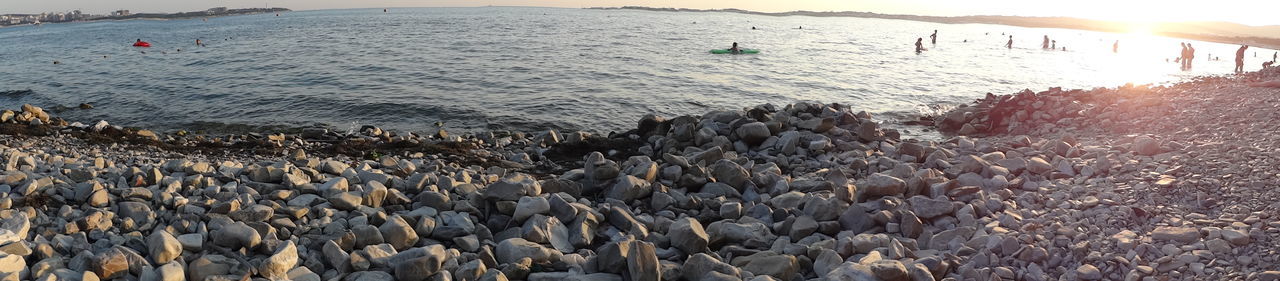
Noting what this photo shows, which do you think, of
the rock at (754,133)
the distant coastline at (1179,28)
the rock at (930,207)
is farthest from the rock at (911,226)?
the distant coastline at (1179,28)

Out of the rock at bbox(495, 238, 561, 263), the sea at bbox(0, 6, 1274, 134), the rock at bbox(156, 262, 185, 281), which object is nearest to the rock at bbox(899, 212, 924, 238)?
the rock at bbox(495, 238, 561, 263)

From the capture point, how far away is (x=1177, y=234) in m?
5.23

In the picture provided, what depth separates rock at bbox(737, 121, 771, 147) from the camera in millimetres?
11164

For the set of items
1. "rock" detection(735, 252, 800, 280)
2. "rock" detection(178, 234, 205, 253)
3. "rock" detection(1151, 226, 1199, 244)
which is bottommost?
"rock" detection(735, 252, 800, 280)

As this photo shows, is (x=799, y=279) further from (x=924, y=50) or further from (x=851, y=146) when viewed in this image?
(x=924, y=50)

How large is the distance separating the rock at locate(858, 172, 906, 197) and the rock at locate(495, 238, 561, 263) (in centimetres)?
344

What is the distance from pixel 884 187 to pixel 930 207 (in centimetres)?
61

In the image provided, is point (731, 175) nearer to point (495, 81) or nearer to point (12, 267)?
point (12, 267)

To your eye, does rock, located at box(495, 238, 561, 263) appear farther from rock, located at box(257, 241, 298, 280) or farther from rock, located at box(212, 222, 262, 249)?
rock, located at box(212, 222, 262, 249)

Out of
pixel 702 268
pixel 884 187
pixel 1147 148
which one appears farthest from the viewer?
pixel 1147 148

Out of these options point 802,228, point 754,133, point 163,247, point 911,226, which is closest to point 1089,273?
point 911,226

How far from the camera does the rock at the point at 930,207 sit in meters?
6.53

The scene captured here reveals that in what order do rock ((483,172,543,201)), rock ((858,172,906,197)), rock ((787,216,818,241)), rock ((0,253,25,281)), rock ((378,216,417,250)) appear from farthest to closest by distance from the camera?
1. rock ((858,172,906,197))
2. rock ((483,172,543,201))
3. rock ((787,216,818,241))
4. rock ((378,216,417,250))
5. rock ((0,253,25,281))

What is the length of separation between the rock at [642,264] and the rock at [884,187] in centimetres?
307
